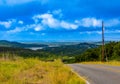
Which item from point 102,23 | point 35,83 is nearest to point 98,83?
point 35,83

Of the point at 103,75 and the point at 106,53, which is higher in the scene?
the point at 103,75

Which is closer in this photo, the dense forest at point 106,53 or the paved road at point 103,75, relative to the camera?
the paved road at point 103,75

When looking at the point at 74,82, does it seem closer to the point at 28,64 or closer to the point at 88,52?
the point at 28,64

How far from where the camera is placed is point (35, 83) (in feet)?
71.0

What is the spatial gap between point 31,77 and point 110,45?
74.7 metres

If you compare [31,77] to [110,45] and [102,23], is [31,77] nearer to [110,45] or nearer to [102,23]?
[102,23]

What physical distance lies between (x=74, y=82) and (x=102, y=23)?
146ft

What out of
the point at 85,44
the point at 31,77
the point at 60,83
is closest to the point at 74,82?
the point at 60,83

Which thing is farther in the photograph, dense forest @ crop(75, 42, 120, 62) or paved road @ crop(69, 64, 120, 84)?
dense forest @ crop(75, 42, 120, 62)

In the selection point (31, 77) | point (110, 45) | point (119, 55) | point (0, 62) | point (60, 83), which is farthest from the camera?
point (110, 45)

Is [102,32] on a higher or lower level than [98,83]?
higher

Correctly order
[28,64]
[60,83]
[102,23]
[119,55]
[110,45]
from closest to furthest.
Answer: [60,83]
[28,64]
[102,23]
[119,55]
[110,45]

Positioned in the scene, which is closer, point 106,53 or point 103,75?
point 103,75

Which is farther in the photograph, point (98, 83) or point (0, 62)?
point (0, 62)
